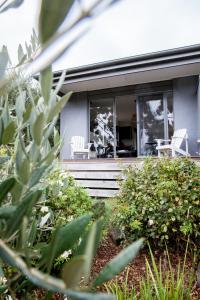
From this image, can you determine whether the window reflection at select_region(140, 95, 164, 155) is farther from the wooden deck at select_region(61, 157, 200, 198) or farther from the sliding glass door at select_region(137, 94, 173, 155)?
the wooden deck at select_region(61, 157, 200, 198)

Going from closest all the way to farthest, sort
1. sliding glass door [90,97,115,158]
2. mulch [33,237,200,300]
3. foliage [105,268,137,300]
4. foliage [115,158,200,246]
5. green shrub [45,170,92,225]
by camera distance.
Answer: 1. foliage [105,268,137,300]
2. mulch [33,237,200,300]
3. green shrub [45,170,92,225]
4. foliage [115,158,200,246]
5. sliding glass door [90,97,115,158]

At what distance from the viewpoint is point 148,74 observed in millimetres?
9102

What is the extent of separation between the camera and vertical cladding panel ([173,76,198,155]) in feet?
30.5

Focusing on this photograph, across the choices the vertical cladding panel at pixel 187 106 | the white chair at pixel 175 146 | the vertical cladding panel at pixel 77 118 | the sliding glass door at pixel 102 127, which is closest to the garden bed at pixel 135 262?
the white chair at pixel 175 146

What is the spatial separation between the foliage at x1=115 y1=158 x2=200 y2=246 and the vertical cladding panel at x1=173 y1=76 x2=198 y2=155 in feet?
19.9

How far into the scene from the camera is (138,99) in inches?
409

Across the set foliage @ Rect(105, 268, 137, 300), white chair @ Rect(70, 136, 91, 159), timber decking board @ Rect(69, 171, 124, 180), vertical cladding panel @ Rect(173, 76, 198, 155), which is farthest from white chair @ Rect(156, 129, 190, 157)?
foliage @ Rect(105, 268, 137, 300)

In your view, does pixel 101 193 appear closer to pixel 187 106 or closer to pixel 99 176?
pixel 99 176

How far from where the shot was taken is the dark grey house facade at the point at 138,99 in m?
8.62

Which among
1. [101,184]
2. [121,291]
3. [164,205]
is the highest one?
[164,205]

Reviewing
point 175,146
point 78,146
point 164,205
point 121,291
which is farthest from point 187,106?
point 121,291

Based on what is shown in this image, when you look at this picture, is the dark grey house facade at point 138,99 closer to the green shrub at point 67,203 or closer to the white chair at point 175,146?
the white chair at point 175,146

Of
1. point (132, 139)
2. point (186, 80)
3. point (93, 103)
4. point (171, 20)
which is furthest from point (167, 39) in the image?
point (132, 139)

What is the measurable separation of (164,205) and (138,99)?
7534 millimetres
